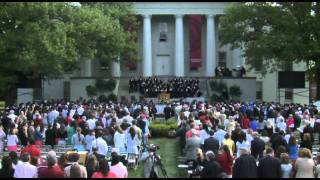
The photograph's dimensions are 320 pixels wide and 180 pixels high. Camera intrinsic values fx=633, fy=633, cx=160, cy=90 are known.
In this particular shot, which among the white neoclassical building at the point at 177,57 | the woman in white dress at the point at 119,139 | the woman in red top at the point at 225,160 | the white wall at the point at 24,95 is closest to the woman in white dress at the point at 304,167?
the woman in red top at the point at 225,160

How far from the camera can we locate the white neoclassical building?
60.9m

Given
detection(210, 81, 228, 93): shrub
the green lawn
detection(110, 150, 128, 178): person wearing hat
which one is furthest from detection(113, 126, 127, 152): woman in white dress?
detection(210, 81, 228, 93): shrub

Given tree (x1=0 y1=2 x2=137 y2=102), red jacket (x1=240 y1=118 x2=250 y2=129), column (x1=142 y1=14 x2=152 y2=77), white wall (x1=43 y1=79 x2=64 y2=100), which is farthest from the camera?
column (x1=142 y1=14 x2=152 y2=77)

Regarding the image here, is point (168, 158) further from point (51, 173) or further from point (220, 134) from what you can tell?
point (51, 173)

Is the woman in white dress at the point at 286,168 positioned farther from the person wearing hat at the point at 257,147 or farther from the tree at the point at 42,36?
the tree at the point at 42,36

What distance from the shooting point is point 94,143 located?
1795 centimetres

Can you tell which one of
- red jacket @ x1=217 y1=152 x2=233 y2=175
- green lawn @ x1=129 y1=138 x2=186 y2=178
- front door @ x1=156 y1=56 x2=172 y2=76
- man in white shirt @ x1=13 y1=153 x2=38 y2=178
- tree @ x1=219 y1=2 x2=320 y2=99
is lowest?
green lawn @ x1=129 y1=138 x2=186 y2=178

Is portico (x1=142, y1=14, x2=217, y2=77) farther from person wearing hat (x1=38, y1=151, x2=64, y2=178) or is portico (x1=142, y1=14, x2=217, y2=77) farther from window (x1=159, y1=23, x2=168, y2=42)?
person wearing hat (x1=38, y1=151, x2=64, y2=178)

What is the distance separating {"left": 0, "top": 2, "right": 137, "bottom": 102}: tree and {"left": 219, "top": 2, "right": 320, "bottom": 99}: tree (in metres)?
11.0

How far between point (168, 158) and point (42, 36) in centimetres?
1940

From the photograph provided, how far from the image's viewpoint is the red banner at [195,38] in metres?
65.7

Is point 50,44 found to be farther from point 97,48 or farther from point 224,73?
point 224,73

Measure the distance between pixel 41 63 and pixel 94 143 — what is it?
24.2 m

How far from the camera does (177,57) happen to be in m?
64.8
